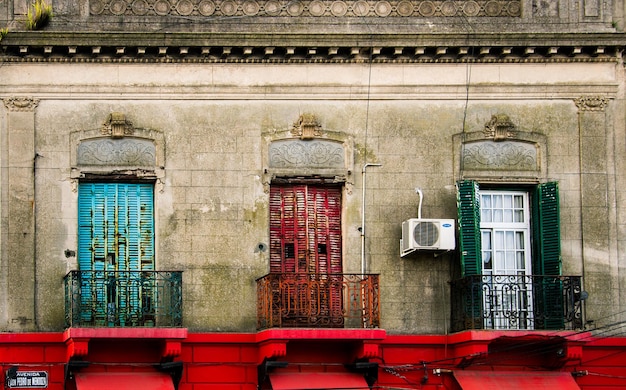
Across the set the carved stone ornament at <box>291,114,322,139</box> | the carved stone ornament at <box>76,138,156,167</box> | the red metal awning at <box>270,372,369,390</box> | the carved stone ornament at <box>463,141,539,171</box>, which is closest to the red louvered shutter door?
the carved stone ornament at <box>291,114,322,139</box>

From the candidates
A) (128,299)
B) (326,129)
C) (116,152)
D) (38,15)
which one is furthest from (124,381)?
(38,15)

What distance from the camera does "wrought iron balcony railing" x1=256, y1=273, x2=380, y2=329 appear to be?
25797 millimetres

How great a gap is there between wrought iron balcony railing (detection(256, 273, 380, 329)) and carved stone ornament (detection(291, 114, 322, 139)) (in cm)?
231

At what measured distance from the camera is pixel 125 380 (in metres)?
25.3

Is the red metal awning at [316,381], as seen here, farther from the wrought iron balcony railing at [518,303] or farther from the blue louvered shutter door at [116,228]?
the blue louvered shutter door at [116,228]

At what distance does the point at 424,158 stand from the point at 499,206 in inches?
59.0

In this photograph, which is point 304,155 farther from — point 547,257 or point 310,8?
point 547,257

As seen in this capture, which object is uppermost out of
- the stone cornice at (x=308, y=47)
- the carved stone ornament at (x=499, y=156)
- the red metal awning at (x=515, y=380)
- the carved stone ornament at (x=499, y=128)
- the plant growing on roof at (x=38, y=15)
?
the plant growing on roof at (x=38, y=15)

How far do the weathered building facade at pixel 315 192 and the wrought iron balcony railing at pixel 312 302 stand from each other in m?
0.04

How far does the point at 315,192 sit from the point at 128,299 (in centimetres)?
356

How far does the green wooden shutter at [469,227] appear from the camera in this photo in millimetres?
26234

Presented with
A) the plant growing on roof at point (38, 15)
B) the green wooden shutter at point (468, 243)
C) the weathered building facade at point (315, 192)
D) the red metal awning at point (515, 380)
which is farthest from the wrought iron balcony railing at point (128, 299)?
the red metal awning at point (515, 380)

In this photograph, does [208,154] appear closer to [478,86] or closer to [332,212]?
[332,212]

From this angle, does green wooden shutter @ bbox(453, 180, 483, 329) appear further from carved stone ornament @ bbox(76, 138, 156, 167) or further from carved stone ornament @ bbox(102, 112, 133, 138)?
carved stone ornament @ bbox(102, 112, 133, 138)
